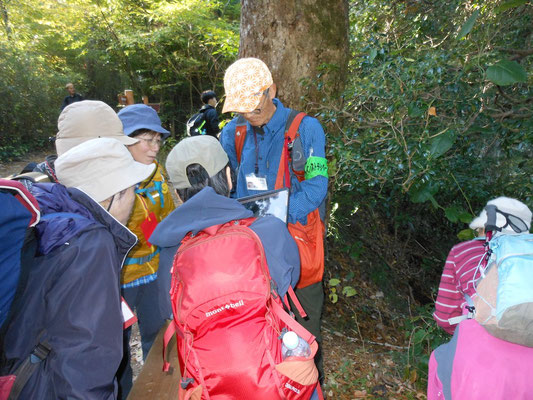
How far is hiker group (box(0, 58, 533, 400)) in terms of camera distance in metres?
1.12

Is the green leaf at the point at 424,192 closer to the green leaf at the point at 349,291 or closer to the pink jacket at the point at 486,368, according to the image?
the green leaf at the point at 349,291

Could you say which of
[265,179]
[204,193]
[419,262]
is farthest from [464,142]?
[419,262]

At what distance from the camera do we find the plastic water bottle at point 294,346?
4.53 feet

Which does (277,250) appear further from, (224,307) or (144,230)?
(144,230)

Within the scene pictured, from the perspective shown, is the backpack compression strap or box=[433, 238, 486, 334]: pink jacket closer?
the backpack compression strap

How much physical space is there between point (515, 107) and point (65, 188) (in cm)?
340

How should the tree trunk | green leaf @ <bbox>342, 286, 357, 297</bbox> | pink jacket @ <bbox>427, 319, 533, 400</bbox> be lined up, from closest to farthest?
pink jacket @ <bbox>427, 319, 533, 400</bbox>
the tree trunk
green leaf @ <bbox>342, 286, 357, 297</bbox>

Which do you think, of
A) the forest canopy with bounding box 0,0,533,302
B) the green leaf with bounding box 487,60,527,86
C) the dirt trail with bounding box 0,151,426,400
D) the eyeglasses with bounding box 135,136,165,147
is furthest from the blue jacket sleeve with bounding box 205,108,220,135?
the green leaf with bounding box 487,60,527,86

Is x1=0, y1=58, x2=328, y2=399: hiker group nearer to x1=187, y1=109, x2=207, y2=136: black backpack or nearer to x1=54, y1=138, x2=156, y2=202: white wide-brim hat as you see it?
x1=54, y1=138, x2=156, y2=202: white wide-brim hat

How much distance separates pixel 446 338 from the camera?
322 cm

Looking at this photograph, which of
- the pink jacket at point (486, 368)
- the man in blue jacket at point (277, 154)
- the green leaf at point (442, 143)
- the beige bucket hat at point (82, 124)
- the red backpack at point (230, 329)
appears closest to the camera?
the pink jacket at point (486, 368)

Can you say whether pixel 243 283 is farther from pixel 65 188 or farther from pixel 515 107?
pixel 515 107

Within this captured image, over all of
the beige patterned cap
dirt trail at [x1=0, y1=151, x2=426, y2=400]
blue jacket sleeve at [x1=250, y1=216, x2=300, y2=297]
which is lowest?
dirt trail at [x1=0, y1=151, x2=426, y2=400]

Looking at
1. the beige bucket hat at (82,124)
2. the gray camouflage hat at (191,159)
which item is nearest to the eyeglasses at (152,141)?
the beige bucket hat at (82,124)
